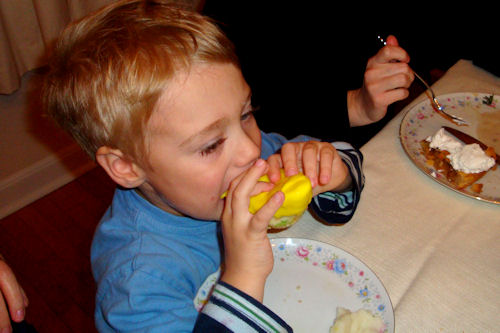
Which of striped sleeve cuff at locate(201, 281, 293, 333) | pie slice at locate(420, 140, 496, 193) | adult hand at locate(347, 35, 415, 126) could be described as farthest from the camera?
adult hand at locate(347, 35, 415, 126)

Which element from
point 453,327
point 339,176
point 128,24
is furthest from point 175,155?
point 453,327

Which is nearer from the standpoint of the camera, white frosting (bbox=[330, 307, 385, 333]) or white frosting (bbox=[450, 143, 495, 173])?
white frosting (bbox=[330, 307, 385, 333])

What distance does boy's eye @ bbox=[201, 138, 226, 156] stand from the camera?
0.77m

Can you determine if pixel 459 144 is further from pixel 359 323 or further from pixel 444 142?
pixel 359 323

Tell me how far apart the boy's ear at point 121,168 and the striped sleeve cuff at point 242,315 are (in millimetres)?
327

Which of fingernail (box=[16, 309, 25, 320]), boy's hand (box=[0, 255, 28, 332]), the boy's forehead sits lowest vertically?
fingernail (box=[16, 309, 25, 320])

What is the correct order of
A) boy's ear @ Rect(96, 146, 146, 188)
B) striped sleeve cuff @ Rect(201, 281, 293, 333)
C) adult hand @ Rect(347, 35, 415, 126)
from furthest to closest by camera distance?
adult hand @ Rect(347, 35, 415, 126), boy's ear @ Rect(96, 146, 146, 188), striped sleeve cuff @ Rect(201, 281, 293, 333)

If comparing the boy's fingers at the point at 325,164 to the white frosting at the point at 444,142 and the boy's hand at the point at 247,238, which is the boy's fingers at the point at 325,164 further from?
the white frosting at the point at 444,142

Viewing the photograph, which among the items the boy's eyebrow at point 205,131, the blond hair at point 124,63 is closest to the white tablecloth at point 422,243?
the boy's eyebrow at point 205,131

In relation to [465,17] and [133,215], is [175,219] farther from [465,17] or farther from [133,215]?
[465,17]

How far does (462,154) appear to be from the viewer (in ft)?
3.22

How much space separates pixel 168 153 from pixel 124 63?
0.19m

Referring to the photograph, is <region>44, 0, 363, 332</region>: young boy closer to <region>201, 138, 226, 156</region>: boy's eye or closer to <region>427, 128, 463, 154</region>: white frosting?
<region>201, 138, 226, 156</region>: boy's eye

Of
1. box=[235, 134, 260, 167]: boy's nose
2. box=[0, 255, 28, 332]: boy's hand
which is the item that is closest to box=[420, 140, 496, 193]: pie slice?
box=[235, 134, 260, 167]: boy's nose
